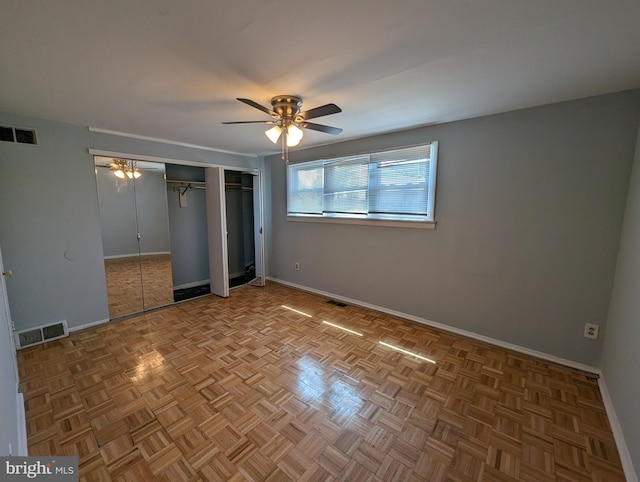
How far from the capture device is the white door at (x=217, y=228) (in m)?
3.76

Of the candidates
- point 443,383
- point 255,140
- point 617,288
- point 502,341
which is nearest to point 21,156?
point 255,140

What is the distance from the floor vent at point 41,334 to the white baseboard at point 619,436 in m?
4.58

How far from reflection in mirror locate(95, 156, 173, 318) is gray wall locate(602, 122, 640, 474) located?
177 inches

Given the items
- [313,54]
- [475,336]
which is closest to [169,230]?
[313,54]

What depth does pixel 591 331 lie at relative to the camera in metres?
2.16

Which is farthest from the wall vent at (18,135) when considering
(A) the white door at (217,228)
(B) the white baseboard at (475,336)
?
(B) the white baseboard at (475,336)

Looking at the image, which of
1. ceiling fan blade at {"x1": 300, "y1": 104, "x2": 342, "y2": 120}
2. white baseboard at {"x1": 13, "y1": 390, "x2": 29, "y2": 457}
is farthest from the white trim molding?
white baseboard at {"x1": 13, "y1": 390, "x2": 29, "y2": 457}

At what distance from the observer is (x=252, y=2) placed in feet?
3.53

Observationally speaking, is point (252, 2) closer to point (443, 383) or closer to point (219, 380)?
point (219, 380)

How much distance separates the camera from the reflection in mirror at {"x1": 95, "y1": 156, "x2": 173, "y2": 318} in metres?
3.09

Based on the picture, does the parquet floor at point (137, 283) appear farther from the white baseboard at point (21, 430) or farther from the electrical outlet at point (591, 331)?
the electrical outlet at point (591, 331)

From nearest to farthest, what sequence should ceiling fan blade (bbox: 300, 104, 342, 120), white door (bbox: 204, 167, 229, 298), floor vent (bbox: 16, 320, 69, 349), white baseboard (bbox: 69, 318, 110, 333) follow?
1. ceiling fan blade (bbox: 300, 104, 342, 120)
2. floor vent (bbox: 16, 320, 69, 349)
3. white baseboard (bbox: 69, 318, 110, 333)
4. white door (bbox: 204, 167, 229, 298)

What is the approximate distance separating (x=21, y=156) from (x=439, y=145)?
4.17 m

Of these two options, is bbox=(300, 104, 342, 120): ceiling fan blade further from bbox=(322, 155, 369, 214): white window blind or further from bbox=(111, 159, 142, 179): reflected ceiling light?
bbox=(111, 159, 142, 179): reflected ceiling light
